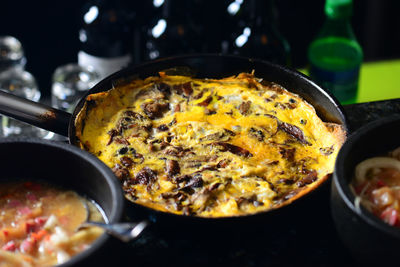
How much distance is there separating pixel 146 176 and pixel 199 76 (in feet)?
1.63

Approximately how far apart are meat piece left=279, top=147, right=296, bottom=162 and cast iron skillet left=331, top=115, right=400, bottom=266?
243 millimetres

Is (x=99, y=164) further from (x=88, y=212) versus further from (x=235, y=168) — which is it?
(x=235, y=168)

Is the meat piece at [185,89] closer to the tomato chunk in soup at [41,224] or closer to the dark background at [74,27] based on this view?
the tomato chunk in soup at [41,224]

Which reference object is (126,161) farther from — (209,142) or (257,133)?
(257,133)

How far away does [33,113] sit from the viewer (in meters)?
1.47

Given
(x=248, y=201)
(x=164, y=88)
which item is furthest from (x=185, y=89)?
(x=248, y=201)

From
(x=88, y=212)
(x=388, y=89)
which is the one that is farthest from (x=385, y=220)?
(x=388, y=89)

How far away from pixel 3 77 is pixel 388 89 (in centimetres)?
176

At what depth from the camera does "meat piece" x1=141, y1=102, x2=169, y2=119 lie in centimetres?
169

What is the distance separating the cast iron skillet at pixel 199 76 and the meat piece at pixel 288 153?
148 mm

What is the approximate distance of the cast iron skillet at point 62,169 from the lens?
112cm

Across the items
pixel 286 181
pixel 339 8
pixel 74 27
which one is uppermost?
pixel 339 8

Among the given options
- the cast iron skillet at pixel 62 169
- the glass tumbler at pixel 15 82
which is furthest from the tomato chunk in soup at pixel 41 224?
the glass tumbler at pixel 15 82

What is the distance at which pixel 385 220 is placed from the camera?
1155mm
